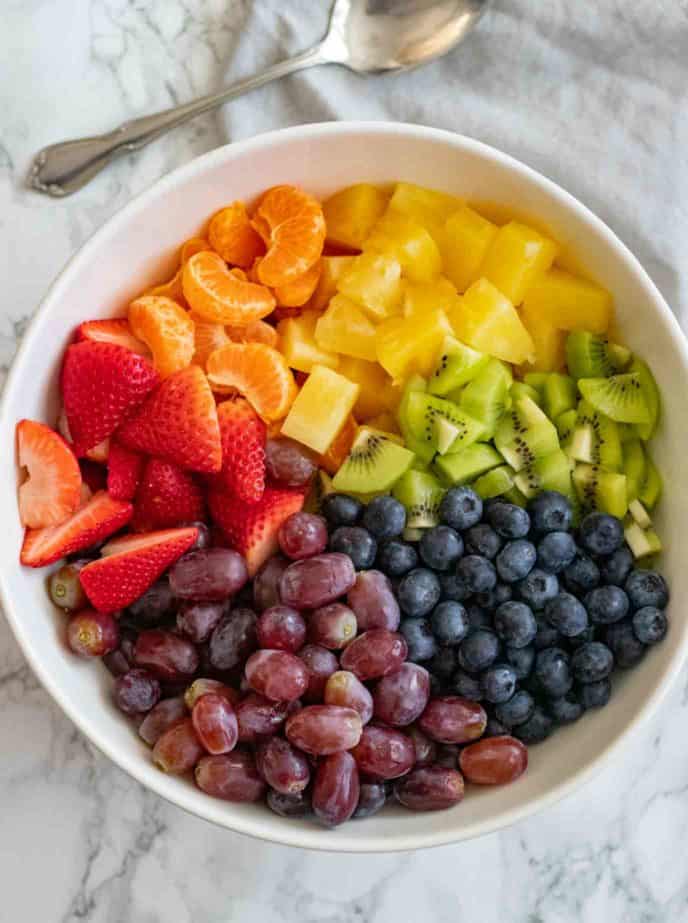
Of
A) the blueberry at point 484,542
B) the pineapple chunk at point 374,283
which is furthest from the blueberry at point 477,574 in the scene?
the pineapple chunk at point 374,283

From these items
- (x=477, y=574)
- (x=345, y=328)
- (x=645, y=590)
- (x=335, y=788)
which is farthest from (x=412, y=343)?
(x=335, y=788)

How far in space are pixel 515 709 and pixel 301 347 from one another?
50 cm

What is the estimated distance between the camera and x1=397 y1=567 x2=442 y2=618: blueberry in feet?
4.31

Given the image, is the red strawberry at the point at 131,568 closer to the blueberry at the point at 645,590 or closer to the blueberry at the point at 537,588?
the blueberry at the point at 537,588

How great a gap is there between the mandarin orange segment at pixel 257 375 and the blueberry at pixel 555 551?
35 cm

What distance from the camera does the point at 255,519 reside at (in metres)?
1.35

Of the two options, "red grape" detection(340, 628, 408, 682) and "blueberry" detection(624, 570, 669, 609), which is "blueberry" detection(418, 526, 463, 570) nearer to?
"red grape" detection(340, 628, 408, 682)

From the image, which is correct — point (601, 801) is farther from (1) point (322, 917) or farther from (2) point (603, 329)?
(2) point (603, 329)

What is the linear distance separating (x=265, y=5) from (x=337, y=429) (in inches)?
26.6

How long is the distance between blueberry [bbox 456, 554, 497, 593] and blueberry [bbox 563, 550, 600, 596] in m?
0.09

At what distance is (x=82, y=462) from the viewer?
4.58 feet

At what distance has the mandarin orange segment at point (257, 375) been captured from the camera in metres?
1.37

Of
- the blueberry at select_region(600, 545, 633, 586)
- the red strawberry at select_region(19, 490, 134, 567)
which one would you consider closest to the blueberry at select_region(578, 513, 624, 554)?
the blueberry at select_region(600, 545, 633, 586)

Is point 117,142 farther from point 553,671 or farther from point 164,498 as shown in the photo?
point 553,671
